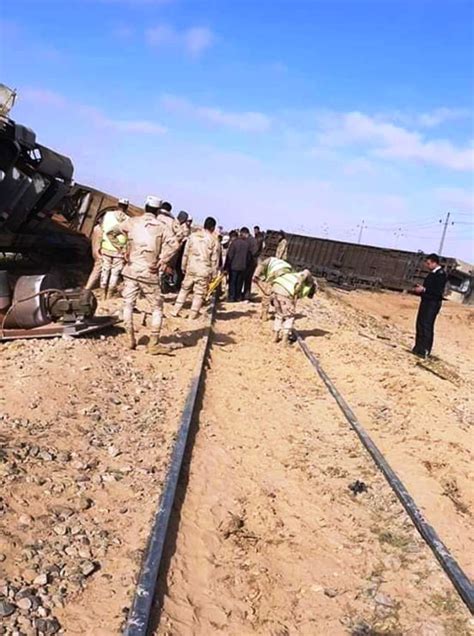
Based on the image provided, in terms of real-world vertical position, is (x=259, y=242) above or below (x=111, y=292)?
above

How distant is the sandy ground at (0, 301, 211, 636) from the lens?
3.25m

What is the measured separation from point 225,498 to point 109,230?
21.1 ft

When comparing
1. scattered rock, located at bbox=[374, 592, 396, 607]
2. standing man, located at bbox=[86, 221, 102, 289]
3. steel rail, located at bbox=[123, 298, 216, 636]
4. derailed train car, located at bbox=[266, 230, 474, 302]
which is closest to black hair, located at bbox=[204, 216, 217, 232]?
standing man, located at bbox=[86, 221, 102, 289]

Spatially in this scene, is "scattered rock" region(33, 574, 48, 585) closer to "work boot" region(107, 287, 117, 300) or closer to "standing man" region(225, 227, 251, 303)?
"work boot" region(107, 287, 117, 300)

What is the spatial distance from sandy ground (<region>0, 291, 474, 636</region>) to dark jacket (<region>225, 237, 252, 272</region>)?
5468mm

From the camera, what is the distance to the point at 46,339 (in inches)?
327

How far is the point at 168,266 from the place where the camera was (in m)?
11.8

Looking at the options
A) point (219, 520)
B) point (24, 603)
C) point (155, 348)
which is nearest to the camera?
point (24, 603)

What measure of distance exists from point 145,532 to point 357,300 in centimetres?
2271

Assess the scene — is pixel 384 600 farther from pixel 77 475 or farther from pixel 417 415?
pixel 417 415

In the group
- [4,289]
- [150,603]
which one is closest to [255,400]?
[4,289]

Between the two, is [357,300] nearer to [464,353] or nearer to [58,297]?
[464,353]

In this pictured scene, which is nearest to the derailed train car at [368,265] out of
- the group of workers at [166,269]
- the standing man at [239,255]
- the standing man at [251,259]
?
the standing man at [251,259]

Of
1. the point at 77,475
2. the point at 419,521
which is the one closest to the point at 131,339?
the point at 77,475
